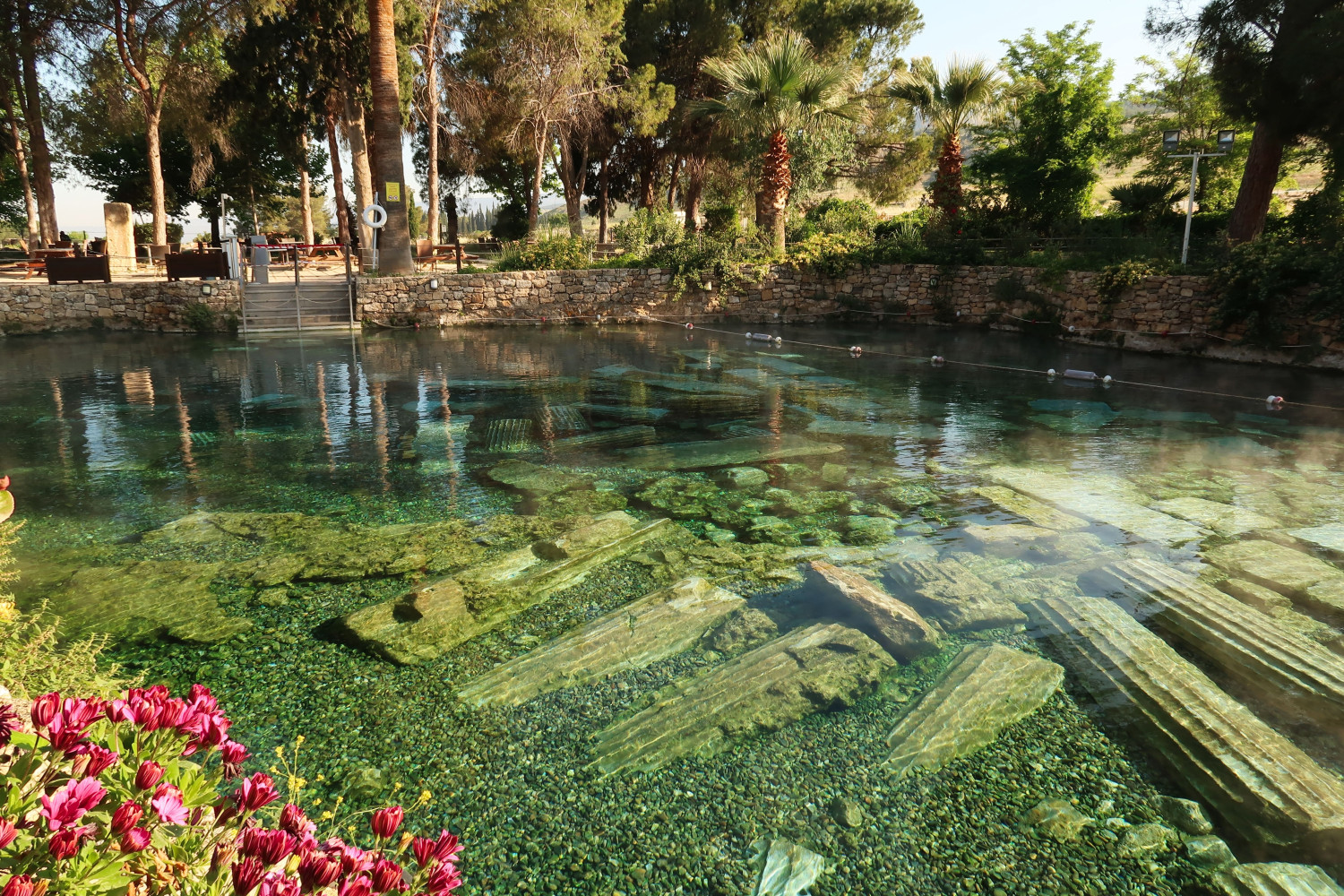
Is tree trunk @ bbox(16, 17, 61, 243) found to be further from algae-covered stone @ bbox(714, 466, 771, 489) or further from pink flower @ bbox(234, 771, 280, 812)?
pink flower @ bbox(234, 771, 280, 812)

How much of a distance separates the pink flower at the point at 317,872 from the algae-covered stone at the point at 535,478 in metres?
5.05

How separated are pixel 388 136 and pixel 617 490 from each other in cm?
1327

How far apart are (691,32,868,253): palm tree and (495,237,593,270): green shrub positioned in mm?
4250

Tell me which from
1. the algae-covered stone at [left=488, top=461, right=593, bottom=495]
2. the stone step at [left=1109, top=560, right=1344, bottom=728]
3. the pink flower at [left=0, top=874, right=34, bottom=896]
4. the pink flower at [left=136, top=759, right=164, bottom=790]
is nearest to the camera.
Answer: the pink flower at [left=0, top=874, right=34, bottom=896]

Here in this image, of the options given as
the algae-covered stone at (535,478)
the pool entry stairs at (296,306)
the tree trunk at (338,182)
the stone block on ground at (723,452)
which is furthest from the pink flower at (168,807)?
the tree trunk at (338,182)

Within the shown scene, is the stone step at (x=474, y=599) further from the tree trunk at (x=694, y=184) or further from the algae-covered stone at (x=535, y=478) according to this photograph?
the tree trunk at (x=694, y=184)

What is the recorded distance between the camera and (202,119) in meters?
24.0

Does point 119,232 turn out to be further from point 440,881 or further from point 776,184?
point 440,881

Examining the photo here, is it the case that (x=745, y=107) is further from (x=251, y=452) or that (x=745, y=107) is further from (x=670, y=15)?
(x=251, y=452)

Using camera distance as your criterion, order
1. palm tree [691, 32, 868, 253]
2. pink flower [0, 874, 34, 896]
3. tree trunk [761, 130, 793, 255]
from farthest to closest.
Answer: tree trunk [761, 130, 793, 255] < palm tree [691, 32, 868, 253] < pink flower [0, 874, 34, 896]

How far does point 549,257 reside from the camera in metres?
19.0

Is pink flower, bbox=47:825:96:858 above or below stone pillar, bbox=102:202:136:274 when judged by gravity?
below

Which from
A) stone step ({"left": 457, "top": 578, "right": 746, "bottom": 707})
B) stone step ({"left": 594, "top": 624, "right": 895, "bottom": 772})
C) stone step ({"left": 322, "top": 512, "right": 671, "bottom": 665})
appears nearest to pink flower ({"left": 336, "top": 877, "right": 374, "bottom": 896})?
stone step ({"left": 594, "top": 624, "right": 895, "bottom": 772})

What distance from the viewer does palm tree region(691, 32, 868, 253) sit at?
17.8 m
